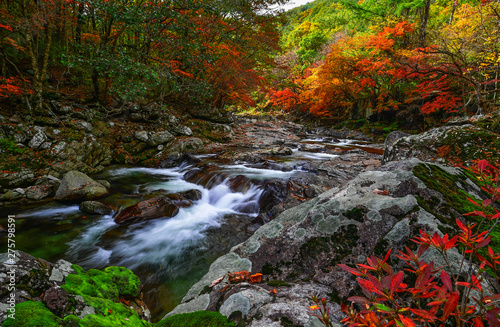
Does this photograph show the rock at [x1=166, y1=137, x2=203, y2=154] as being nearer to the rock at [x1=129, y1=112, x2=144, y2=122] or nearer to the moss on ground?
the rock at [x1=129, y1=112, x2=144, y2=122]

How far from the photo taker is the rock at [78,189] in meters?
6.10

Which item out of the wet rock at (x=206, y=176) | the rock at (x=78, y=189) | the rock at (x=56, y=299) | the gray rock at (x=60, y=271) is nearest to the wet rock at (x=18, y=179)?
the rock at (x=78, y=189)

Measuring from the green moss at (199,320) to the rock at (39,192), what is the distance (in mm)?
7383

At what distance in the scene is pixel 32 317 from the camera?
135cm

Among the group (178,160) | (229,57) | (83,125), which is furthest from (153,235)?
(229,57)

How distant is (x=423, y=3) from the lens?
52.9 ft

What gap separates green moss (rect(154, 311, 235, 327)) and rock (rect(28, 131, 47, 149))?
8859 millimetres

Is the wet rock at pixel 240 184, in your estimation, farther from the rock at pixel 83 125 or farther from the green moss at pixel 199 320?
the rock at pixel 83 125

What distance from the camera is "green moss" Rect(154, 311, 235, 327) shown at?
1.24 metres

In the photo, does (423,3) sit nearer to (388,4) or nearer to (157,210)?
(388,4)

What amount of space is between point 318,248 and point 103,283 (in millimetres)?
2379

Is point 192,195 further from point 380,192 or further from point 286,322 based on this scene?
point 286,322

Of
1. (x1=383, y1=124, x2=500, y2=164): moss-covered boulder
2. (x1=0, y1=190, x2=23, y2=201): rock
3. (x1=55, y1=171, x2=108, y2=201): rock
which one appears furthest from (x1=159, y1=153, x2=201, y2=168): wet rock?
(x1=383, y1=124, x2=500, y2=164): moss-covered boulder

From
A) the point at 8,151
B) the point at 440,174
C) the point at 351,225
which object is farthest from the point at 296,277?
the point at 8,151
